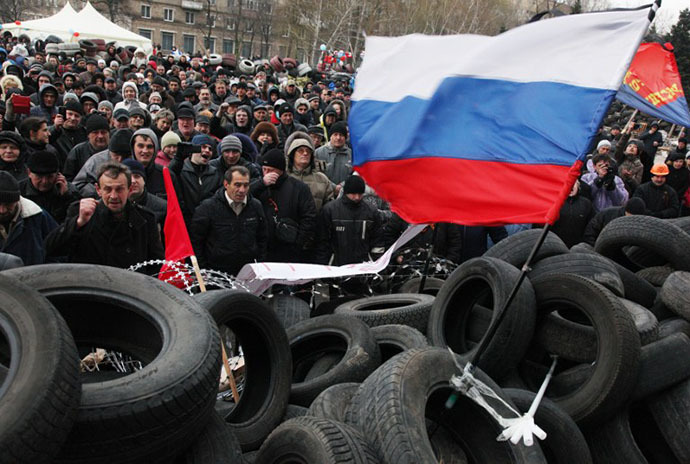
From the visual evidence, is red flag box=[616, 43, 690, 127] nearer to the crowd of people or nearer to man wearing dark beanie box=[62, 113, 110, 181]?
the crowd of people

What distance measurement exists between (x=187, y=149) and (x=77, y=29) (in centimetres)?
3391

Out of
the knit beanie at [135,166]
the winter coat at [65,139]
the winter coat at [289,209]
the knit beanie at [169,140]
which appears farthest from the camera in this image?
the winter coat at [65,139]

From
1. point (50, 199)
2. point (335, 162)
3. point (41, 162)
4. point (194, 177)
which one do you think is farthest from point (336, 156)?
point (41, 162)

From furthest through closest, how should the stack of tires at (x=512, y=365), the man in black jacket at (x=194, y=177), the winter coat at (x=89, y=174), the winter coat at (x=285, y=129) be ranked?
1. the winter coat at (x=285, y=129)
2. the man in black jacket at (x=194, y=177)
3. the winter coat at (x=89, y=174)
4. the stack of tires at (x=512, y=365)

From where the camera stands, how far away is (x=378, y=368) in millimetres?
3832

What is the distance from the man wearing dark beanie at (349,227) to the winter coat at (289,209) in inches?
6.8

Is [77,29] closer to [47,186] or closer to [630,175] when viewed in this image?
[630,175]

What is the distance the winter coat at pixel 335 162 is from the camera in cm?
962

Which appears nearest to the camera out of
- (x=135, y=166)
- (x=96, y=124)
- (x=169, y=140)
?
(x=135, y=166)

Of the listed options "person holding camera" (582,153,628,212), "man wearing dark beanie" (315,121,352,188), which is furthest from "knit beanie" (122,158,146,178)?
"person holding camera" (582,153,628,212)

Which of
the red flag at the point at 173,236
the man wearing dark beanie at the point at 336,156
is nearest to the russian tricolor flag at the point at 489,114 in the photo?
the red flag at the point at 173,236

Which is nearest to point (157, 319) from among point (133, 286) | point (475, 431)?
point (133, 286)

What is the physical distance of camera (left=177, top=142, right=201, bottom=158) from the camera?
7516mm

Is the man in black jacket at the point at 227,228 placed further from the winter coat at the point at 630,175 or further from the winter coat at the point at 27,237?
the winter coat at the point at 630,175
